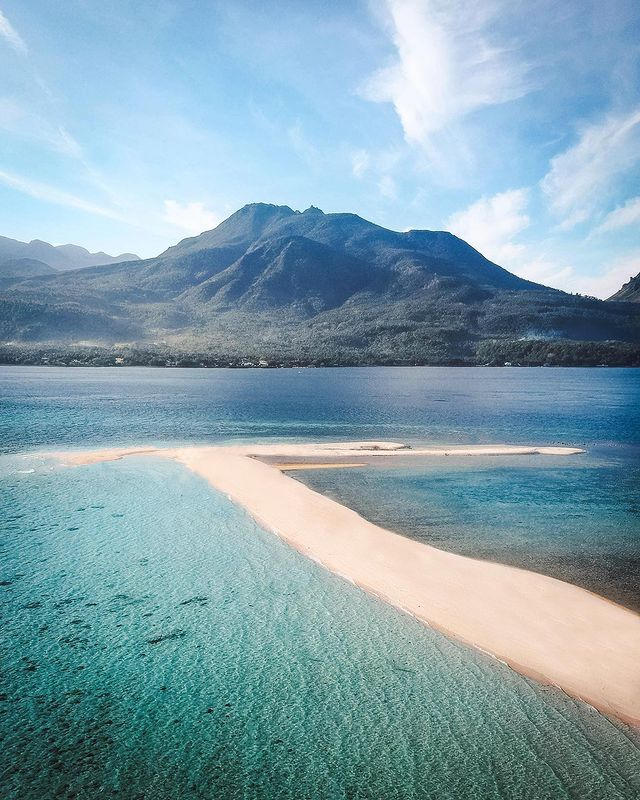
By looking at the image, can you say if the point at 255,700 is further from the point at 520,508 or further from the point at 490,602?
the point at 520,508

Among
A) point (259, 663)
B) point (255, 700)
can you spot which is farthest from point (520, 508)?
point (255, 700)

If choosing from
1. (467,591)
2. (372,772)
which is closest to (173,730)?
(372,772)

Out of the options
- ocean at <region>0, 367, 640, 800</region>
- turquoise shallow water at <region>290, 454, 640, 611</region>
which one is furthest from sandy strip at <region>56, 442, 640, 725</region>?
turquoise shallow water at <region>290, 454, 640, 611</region>

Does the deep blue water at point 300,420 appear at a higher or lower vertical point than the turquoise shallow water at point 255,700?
lower

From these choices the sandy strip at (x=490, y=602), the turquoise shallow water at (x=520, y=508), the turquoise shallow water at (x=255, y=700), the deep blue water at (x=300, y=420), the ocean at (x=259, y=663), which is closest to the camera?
the turquoise shallow water at (x=255, y=700)

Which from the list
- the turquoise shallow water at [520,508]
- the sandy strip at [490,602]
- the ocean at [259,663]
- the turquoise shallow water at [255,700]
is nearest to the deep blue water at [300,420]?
the turquoise shallow water at [520,508]

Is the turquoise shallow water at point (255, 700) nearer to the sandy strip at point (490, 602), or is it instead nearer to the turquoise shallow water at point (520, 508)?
the sandy strip at point (490, 602)

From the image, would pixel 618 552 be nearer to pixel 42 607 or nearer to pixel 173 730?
pixel 173 730
